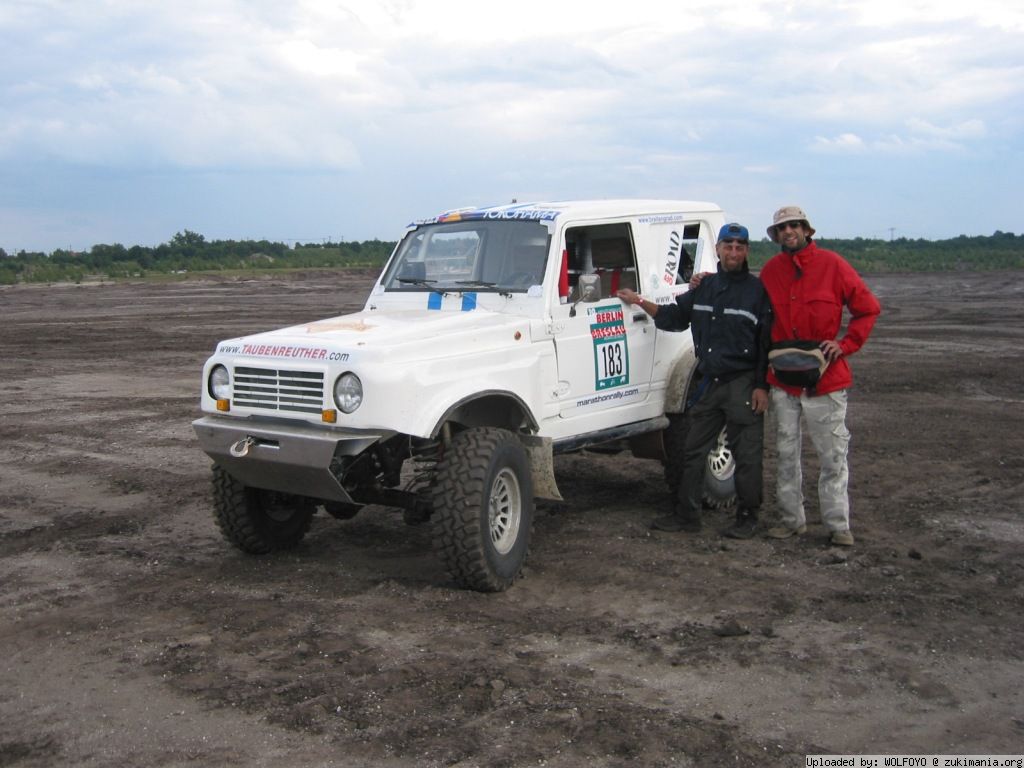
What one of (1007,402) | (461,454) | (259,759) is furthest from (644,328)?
(1007,402)

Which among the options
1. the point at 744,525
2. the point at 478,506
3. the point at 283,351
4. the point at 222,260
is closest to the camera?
the point at 478,506

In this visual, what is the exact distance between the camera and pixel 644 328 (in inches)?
319

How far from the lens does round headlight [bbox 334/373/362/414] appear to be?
238 inches

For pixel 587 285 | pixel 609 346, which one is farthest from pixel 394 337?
pixel 609 346

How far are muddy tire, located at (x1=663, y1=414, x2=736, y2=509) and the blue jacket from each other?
82 centimetres

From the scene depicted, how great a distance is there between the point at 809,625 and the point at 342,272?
47683 millimetres

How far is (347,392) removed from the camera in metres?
6.08

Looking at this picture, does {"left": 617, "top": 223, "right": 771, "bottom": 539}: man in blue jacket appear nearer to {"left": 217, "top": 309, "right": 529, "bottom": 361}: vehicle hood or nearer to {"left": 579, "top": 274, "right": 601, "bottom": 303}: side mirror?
{"left": 579, "top": 274, "right": 601, "bottom": 303}: side mirror

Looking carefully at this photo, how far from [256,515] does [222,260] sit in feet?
188

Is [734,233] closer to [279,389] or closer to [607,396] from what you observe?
[607,396]

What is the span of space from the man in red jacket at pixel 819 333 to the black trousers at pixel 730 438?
0.68ft

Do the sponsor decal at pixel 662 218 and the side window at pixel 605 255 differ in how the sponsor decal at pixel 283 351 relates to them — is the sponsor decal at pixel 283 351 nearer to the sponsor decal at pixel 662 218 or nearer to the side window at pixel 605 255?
the side window at pixel 605 255

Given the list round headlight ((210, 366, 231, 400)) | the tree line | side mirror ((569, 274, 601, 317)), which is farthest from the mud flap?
the tree line

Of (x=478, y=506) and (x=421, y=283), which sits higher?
(x=421, y=283)
